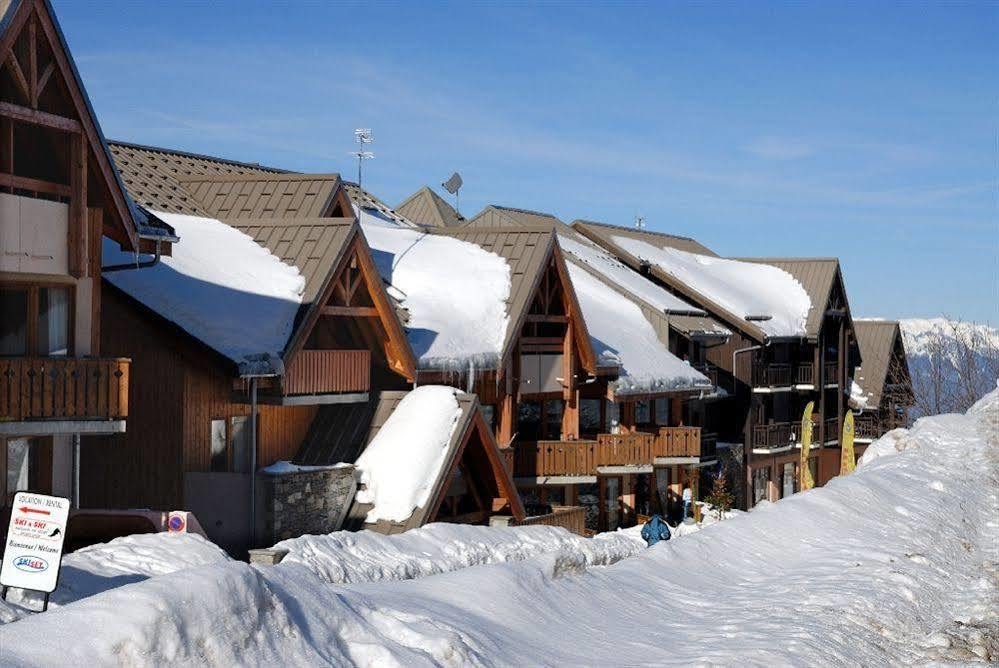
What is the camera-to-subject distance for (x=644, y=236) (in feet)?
186

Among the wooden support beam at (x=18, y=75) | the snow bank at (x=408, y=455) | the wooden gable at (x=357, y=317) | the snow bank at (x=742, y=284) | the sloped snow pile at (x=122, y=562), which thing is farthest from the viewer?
the snow bank at (x=742, y=284)

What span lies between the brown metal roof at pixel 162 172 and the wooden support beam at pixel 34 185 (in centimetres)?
728

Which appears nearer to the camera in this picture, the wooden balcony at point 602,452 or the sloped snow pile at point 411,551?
the sloped snow pile at point 411,551

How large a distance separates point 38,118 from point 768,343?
37162 millimetres

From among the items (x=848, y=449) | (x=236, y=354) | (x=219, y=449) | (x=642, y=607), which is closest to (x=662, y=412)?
(x=848, y=449)

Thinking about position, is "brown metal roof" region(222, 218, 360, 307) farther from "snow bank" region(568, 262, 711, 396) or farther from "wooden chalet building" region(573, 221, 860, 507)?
"wooden chalet building" region(573, 221, 860, 507)

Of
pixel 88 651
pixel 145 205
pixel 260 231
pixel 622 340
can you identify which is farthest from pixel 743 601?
pixel 622 340

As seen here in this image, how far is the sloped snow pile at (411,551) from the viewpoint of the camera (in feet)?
55.0

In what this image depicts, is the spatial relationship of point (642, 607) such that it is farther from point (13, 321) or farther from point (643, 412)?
point (643, 412)

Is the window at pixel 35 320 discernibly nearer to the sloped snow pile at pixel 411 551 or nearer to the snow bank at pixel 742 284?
the sloped snow pile at pixel 411 551

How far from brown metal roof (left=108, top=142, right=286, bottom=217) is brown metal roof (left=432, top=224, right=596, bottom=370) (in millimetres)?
6471

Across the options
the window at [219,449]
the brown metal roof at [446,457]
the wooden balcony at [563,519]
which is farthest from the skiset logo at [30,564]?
the wooden balcony at [563,519]

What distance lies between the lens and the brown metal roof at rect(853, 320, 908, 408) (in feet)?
206

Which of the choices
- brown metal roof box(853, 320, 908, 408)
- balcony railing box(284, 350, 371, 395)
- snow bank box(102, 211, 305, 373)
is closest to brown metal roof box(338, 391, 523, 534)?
balcony railing box(284, 350, 371, 395)
